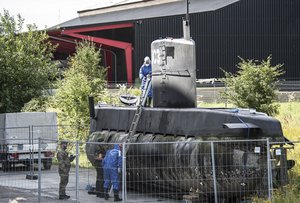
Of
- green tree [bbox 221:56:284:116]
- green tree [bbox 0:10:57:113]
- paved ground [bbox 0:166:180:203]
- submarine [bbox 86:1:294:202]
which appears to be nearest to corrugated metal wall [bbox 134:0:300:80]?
green tree [bbox 0:10:57:113]

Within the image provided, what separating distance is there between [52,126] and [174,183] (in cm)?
1320

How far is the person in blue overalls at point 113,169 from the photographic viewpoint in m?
16.9

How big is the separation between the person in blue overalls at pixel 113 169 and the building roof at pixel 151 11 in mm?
45567

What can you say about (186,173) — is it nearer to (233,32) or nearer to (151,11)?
(233,32)

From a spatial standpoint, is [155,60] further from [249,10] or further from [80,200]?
[249,10]

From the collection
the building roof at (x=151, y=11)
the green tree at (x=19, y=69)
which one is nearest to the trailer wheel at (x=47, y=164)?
the green tree at (x=19, y=69)

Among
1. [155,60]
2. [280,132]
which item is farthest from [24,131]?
[280,132]

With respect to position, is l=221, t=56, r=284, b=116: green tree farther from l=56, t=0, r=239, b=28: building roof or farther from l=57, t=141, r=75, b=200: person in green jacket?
l=56, t=0, r=239, b=28: building roof

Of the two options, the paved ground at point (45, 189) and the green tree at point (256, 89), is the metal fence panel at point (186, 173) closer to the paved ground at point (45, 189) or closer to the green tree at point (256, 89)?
the paved ground at point (45, 189)

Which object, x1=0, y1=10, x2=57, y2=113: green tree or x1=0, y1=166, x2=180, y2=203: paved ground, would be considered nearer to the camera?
x1=0, y1=166, x2=180, y2=203: paved ground

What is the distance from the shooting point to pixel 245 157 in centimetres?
1549

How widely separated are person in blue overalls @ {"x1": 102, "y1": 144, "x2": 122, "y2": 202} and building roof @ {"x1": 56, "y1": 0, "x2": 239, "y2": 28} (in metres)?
45.6

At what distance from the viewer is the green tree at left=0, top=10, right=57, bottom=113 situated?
35.8 metres

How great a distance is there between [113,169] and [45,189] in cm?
372
